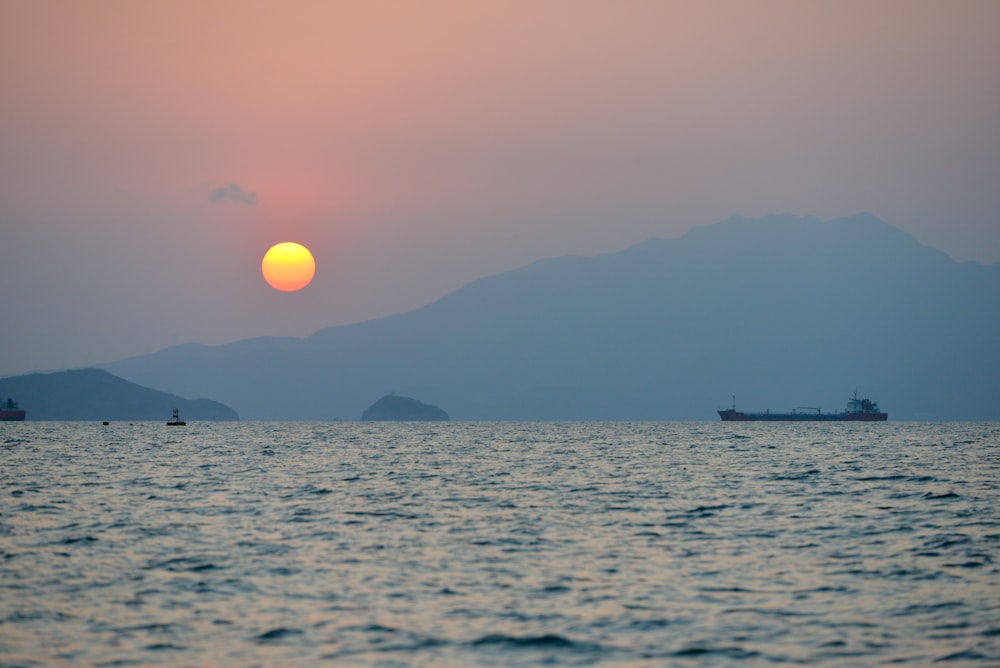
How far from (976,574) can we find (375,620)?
18.4 meters

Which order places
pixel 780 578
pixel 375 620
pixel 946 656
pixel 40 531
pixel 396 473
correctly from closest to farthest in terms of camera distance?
pixel 946 656
pixel 375 620
pixel 780 578
pixel 40 531
pixel 396 473

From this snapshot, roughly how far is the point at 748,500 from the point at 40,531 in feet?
110

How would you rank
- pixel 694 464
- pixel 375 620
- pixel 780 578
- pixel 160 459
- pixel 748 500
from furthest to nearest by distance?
pixel 160 459 → pixel 694 464 → pixel 748 500 → pixel 780 578 → pixel 375 620

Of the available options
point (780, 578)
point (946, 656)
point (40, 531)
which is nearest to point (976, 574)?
point (780, 578)

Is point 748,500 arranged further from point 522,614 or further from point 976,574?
point 522,614

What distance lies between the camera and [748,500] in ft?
187

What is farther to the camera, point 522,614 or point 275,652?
point 522,614

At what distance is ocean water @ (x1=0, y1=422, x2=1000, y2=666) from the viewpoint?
23.6 meters

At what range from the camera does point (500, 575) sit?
32.4 metres

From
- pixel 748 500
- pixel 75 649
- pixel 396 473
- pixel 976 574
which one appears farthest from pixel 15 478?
pixel 976 574

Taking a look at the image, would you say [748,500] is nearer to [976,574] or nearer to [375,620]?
[976,574]

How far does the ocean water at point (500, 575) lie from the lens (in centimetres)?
2359

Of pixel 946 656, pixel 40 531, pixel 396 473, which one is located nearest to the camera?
pixel 946 656

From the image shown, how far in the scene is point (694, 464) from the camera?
9481 cm
